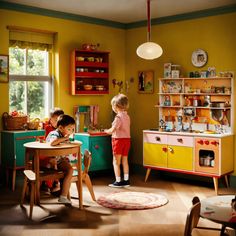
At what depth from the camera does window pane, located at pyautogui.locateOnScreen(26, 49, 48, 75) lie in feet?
22.2

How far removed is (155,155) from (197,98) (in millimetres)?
1057

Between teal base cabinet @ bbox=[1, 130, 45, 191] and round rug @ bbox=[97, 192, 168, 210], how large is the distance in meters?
1.29

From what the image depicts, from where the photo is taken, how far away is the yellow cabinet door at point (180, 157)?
6262 millimetres

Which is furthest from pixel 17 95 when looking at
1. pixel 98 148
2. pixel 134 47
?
pixel 134 47

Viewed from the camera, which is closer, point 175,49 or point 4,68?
point 4,68

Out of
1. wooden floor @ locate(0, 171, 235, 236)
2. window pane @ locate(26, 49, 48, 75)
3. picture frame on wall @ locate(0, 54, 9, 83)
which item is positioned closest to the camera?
wooden floor @ locate(0, 171, 235, 236)

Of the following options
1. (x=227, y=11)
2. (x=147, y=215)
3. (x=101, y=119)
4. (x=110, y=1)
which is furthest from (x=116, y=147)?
(x=227, y=11)

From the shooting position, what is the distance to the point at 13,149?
19.9ft

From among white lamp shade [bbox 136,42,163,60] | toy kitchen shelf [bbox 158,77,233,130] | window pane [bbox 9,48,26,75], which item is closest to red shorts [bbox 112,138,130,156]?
toy kitchen shelf [bbox 158,77,233,130]

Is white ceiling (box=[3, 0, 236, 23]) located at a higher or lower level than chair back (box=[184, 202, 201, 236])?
higher

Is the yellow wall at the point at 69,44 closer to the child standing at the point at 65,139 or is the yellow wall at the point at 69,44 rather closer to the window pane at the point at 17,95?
the window pane at the point at 17,95

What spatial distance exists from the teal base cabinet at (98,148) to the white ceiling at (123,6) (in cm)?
188

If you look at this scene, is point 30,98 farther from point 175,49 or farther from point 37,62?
point 175,49

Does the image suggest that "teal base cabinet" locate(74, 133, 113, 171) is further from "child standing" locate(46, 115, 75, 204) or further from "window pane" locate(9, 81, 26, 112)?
"child standing" locate(46, 115, 75, 204)
